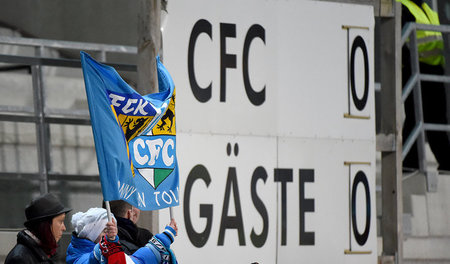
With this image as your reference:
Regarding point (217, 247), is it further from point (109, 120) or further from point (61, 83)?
point (61, 83)

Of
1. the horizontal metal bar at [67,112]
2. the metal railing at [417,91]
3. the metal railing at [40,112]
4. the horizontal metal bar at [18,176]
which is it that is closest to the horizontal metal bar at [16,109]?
the metal railing at [40,112]

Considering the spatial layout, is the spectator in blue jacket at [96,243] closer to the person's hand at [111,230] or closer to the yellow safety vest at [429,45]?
the person's hand at [111,230]

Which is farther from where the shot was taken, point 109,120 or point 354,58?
point 354,58

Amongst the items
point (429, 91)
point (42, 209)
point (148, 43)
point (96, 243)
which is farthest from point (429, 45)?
point (42, 209)

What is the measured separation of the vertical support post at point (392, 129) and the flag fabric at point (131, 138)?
254 cm

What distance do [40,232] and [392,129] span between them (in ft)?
11.2

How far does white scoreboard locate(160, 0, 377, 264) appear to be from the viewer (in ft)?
22.4

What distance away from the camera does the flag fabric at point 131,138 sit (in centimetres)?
505

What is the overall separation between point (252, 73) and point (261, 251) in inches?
45.0

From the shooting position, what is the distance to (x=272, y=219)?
711 cm

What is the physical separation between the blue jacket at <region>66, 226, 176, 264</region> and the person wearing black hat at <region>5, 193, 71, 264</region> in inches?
4.1

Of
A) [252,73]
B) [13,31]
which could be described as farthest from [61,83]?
[252,73]

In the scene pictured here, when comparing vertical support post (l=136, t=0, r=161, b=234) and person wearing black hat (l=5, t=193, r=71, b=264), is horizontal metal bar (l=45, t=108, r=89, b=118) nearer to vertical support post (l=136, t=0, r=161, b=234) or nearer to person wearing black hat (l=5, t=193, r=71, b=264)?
vertical support post (l=136, t=0, r=161, b=234)

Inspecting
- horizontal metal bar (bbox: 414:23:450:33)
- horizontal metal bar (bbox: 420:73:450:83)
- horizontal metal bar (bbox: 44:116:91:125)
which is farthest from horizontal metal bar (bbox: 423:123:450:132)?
horizontal metal bar (bbox: 44:116:91:125)
